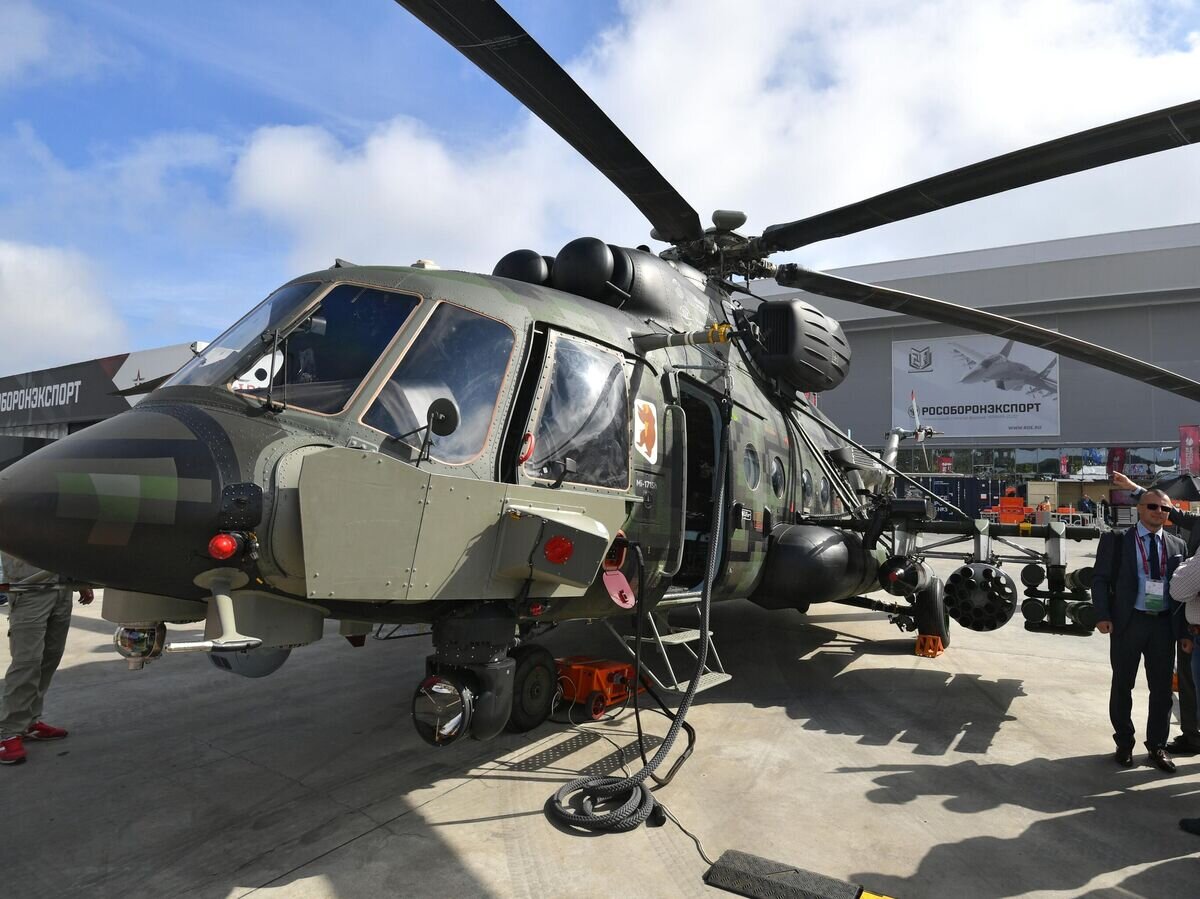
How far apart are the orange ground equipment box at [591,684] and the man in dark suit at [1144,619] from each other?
3.40 meters

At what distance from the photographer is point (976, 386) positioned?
41688 mm

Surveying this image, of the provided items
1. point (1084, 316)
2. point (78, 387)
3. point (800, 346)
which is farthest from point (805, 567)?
point (1084, 316)

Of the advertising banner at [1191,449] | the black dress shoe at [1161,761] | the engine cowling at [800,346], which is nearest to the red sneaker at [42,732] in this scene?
the engine cowling at [800,346]

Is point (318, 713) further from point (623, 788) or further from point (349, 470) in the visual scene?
point (349, 470)

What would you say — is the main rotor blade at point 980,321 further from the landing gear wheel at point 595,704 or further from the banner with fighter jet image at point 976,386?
the banner with fighter jet image at point 976,386

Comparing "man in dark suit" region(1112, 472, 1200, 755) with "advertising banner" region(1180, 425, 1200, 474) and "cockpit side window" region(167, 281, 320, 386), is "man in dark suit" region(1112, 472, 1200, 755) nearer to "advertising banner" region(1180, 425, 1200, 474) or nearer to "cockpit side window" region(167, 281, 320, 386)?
"cockpit side window" region(167, 281, 320, 386)

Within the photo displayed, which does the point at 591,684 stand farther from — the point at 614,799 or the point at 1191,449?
the point at 1191,449

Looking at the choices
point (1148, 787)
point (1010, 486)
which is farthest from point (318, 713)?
point (1010, 486)

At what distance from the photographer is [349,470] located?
10.1ft

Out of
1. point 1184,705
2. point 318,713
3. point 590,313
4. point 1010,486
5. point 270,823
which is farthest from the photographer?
point 1010,486

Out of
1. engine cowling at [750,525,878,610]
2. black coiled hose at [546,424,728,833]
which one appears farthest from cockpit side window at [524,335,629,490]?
engine cowling at [750,525,878,610]

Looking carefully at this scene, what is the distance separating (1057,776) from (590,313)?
168 inches

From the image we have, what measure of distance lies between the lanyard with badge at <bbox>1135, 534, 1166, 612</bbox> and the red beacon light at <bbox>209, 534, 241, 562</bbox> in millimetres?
5410

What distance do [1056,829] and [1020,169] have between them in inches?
159
